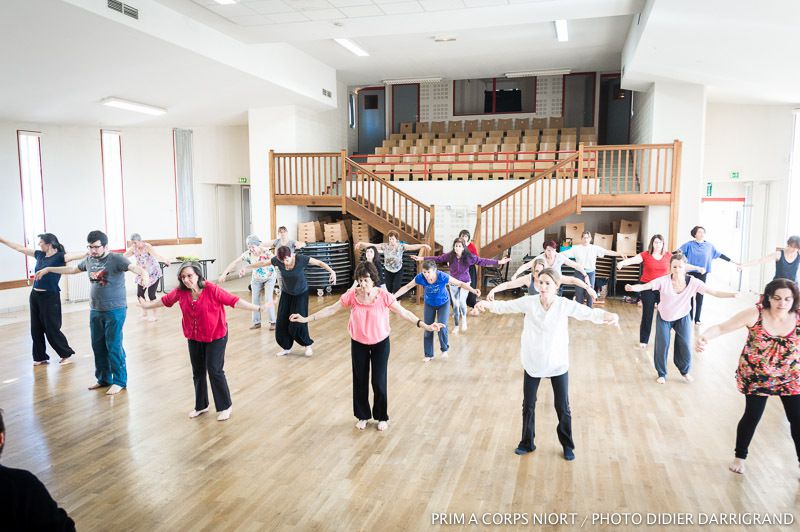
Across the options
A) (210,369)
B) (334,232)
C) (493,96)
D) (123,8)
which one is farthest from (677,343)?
(493,96)

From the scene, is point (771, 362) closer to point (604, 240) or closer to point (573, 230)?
point (604, 240)

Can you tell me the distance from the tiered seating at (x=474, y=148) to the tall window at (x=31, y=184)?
278 inches

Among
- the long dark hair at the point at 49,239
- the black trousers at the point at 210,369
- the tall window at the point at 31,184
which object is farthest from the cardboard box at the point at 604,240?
the tall window at the point at 31,184

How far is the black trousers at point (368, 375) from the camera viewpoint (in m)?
4.73

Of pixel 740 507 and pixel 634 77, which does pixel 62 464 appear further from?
pixel 634 77

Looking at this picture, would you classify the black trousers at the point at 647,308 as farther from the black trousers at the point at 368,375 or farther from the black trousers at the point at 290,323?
the black trousers at the point at 290,323

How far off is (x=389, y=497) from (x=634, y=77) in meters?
10.1

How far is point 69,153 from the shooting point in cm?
1213

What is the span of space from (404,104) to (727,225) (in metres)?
9.41

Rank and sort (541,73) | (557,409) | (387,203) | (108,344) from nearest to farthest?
(557,409)
(108,344)
(387,203)
(541,73)

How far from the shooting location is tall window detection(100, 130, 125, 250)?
1303cm

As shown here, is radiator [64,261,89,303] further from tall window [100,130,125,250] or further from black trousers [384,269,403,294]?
black trousers [384,269,403,294]

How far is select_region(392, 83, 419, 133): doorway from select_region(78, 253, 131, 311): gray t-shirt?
501 inches

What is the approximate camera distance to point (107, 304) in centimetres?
576
